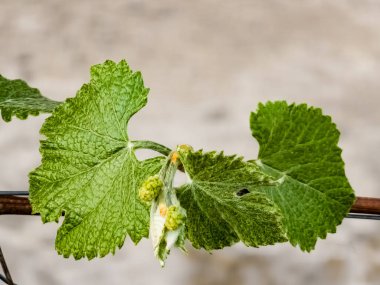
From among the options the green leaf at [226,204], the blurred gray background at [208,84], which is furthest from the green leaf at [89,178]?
the blurred gray background at [208,84]

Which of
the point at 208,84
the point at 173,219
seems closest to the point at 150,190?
the point at 173,219

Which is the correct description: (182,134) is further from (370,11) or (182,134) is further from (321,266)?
(370,11)

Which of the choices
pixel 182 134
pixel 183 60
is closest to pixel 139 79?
pixel 182 134

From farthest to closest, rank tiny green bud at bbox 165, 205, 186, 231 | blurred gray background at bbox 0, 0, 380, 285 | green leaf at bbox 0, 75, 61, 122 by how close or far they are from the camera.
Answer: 1. blurred gray background at bbox 0, 0, 380, 285
2. green leaf at bbox 0, 75, 61, 122
3. tiny green bud at bbox 165, 205, 186, 231

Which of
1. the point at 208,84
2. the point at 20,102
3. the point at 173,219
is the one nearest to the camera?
the point at 173,219

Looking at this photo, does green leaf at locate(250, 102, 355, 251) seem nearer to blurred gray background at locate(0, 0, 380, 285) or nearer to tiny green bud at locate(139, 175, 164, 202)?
tiny green bud at locate(139, 175, 164, 202)

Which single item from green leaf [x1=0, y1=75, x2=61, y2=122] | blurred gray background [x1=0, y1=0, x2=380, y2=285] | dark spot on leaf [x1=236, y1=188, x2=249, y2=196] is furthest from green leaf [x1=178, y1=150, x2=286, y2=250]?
blurred gray background [x1=0, y1=0, x2=380, y2=285]

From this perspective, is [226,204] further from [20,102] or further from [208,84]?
[208,84]
